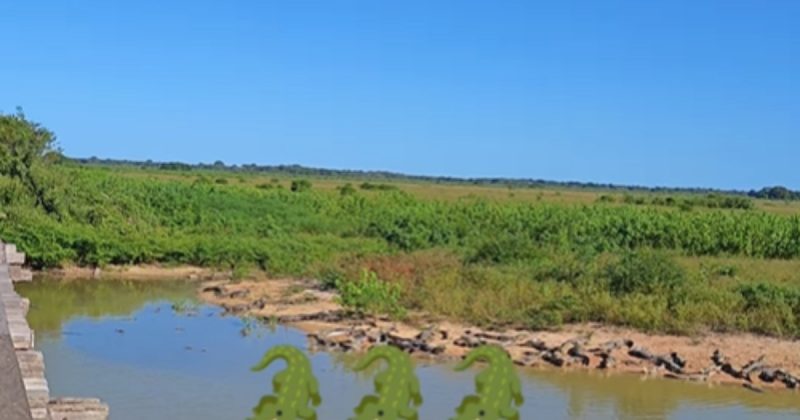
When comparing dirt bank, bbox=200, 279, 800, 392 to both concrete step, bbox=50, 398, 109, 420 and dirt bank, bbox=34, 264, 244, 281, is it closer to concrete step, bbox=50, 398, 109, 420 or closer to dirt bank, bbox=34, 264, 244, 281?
dirt bank, bbox=34, 264, 244, 281

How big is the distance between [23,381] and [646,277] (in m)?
18.2

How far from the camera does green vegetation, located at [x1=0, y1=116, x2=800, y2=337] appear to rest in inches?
792

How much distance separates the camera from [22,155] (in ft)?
94.9

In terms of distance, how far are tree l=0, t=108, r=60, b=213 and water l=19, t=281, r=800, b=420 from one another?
8.86 meters

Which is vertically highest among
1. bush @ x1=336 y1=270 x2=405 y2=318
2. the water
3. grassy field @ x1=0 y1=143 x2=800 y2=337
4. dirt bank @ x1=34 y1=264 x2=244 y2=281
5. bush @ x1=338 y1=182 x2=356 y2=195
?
bush @ x1=338 y1=182 x2=356 y2=195

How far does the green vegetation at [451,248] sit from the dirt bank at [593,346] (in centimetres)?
52

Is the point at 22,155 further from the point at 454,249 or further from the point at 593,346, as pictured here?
the point at 593,346

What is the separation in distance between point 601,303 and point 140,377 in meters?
9.12

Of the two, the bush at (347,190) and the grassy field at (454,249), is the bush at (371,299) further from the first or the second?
the bush at (347,190)

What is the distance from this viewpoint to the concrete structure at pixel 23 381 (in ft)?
11.7

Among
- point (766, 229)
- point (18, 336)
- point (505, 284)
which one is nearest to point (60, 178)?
point (505, 284)

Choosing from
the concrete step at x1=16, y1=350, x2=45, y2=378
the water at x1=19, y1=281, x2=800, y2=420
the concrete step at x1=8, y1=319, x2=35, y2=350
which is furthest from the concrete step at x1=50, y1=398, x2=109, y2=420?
the water at x1=19, y1=281, x2=800, y2=420
